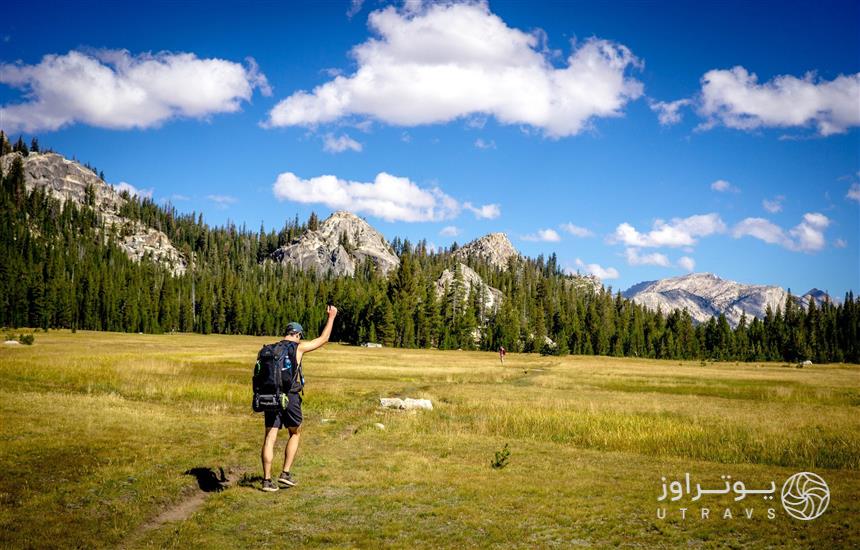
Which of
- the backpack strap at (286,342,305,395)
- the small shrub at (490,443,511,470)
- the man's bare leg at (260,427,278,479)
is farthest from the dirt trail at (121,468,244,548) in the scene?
the small shrub at (490,443,511,470)

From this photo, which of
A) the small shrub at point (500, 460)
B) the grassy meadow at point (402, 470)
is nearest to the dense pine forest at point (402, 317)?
the grassy meadow at point (402, 470)

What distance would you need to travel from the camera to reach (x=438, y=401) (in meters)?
32.1

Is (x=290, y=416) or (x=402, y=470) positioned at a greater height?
(x=290, y=416)

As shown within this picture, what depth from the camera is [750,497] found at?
41.3ft

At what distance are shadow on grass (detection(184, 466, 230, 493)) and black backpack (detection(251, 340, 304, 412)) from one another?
8.27 ft

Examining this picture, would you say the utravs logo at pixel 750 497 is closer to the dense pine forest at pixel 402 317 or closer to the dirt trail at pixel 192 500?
the dirt trail at pixel 192 500

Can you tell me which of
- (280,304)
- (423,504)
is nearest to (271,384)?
(423,504)

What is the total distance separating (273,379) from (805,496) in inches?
533

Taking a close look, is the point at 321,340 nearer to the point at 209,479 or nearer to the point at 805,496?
A: the point at 209,479

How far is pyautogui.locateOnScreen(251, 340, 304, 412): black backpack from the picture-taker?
1166cm

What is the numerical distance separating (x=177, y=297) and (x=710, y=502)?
197 m

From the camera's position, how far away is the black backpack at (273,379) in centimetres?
1166

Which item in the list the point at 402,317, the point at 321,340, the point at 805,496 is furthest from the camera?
the point at 402,317

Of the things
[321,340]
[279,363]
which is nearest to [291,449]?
[279,363]
